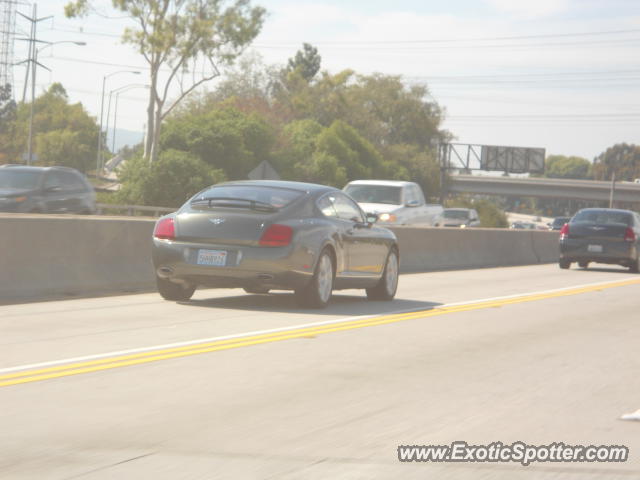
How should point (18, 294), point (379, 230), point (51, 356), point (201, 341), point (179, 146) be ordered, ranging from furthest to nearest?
point (179, 146)
point (379, 230)
point (18, 294)
point (201, 341)
point (51, 356)

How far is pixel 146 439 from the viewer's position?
614 centimetres

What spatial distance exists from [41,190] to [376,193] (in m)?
9.74

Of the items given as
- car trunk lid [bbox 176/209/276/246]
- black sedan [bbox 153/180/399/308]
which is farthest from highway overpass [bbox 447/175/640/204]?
car trunk lid [bbox 176/209/276/246]

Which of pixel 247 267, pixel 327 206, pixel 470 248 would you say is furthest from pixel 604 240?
pixel 247 267

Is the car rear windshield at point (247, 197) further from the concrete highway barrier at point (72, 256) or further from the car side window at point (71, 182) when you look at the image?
the car side window at point (71, 182)

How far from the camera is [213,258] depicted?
1298 centimetres

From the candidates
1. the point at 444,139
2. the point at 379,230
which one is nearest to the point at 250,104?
the point at 444,139

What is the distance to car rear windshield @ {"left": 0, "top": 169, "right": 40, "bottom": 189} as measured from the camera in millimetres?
25984

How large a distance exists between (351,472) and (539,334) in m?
7.07

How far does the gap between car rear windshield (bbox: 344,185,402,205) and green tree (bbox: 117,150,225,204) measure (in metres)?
35.6

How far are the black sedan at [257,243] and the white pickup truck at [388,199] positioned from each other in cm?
1684

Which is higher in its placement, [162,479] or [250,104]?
[250,104]

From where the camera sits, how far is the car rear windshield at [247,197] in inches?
525

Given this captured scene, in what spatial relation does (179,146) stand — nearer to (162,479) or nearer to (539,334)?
(539,334)
